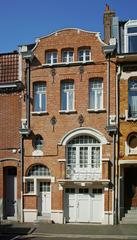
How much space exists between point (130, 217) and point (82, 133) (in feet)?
19.0

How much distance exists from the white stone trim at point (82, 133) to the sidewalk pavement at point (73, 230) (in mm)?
5015

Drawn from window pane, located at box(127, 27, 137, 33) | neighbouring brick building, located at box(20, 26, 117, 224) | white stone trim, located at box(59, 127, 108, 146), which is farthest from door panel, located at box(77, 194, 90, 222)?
window pane, located at box(127, 27, 137, 33)

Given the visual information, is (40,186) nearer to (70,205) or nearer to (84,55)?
(70,205)

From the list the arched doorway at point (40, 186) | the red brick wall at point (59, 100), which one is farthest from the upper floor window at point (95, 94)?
the arched doorway at point (40, 186)

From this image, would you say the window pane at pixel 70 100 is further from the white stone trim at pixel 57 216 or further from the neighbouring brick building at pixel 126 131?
the white stone trim at pixel 57 216

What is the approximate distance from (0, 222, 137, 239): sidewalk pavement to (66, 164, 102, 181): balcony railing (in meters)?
2.84

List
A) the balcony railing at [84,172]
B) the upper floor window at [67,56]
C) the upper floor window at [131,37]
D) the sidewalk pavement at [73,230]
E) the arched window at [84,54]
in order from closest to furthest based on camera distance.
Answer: the sidewalk pavement at [73,230] → the balcony railing at [84,172] → the upper floor window at [131,37] → the arched window at [84,54] → the upper floor window at [67,56]

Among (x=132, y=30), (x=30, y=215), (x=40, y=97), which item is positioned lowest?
(x=30, y=215)

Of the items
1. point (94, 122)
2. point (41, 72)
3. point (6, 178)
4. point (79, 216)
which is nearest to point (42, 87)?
point (41, 72)

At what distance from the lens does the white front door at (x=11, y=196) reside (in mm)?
26812

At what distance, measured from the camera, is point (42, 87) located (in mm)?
26641

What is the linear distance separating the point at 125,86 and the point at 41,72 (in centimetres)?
543

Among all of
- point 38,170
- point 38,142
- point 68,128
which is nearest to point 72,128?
point 68,128

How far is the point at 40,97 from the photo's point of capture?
26.6 m
